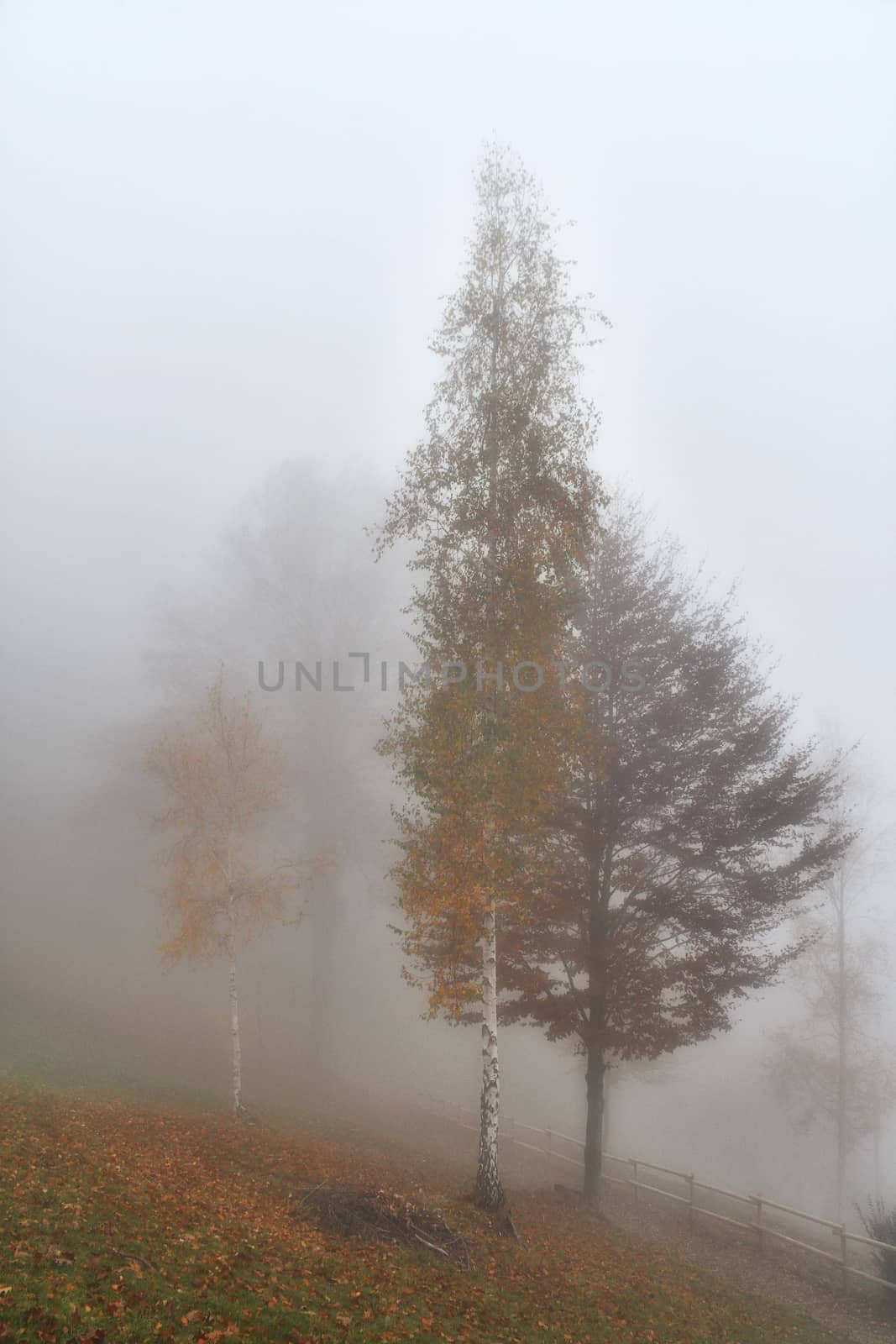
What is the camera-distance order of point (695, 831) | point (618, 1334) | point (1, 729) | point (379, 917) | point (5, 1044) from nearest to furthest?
point (618, 1334) → point (695, 831) → point (5, 1044) → point (379, 917) → point (1, 729)

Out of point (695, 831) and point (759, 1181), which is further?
point (759, 1181)

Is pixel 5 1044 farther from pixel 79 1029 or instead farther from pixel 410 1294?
pixel 410 1294

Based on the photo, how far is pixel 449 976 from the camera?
11.4 metres

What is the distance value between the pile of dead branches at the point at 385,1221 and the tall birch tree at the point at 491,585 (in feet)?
5.79

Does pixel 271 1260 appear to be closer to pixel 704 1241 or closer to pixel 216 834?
pixel 704 1241

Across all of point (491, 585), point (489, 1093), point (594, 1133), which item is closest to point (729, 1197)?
point (594, 1133)

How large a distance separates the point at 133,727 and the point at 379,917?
17.8m

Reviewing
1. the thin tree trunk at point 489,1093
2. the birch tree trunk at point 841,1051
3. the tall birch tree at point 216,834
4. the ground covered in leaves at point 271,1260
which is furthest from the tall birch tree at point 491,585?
the birch tree trunk at point 841,1051

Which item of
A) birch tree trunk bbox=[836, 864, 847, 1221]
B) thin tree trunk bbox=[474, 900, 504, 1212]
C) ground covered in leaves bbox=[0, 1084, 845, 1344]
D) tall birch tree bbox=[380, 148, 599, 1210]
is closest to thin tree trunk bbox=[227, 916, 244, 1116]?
ground covered in leaves bbox=[0, 1084, 845, 1344]

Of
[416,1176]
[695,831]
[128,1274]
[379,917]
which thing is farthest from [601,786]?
[379,917]

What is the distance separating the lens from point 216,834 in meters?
16.5

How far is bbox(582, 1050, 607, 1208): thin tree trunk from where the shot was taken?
1323cm

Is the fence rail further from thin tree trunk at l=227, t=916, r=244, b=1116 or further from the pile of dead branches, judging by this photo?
thin tree trunk at l=227, t=916, r=244, b=1116

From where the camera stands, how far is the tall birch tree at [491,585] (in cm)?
1093
